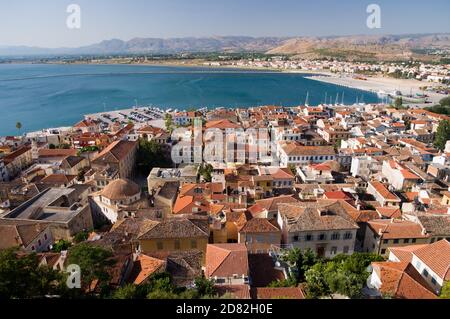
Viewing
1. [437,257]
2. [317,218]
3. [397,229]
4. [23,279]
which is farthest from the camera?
[397,229]

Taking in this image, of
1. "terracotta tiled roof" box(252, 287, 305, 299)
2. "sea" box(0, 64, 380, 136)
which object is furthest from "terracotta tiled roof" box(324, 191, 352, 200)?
"sea" box(0, 64, 380, 136)

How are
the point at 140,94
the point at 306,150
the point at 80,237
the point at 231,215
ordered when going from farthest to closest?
1. the point at 140,94
2. the point at 306,150
3. the point at 80,237
4. the point at 231,215

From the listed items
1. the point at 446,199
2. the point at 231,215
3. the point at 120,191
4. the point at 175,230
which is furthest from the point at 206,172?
the point at 446,199

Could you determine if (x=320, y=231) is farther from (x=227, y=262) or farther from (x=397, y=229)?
(x=227, y=262)

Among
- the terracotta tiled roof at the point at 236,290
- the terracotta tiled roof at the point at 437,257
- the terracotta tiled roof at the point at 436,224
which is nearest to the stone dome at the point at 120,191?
the terracotta tiled roof at the point at 236,290

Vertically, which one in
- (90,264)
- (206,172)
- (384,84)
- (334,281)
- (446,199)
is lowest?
(446,199)

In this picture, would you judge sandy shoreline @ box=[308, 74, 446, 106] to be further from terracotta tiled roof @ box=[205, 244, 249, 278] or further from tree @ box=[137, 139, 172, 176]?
terracotta tiled roof @ box=[205, 244, 249, 278]

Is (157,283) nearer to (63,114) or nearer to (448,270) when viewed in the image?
(448,270)

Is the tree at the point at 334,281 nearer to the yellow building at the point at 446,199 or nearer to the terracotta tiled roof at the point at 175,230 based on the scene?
the terracotta tiled roof at the point at 175,230
